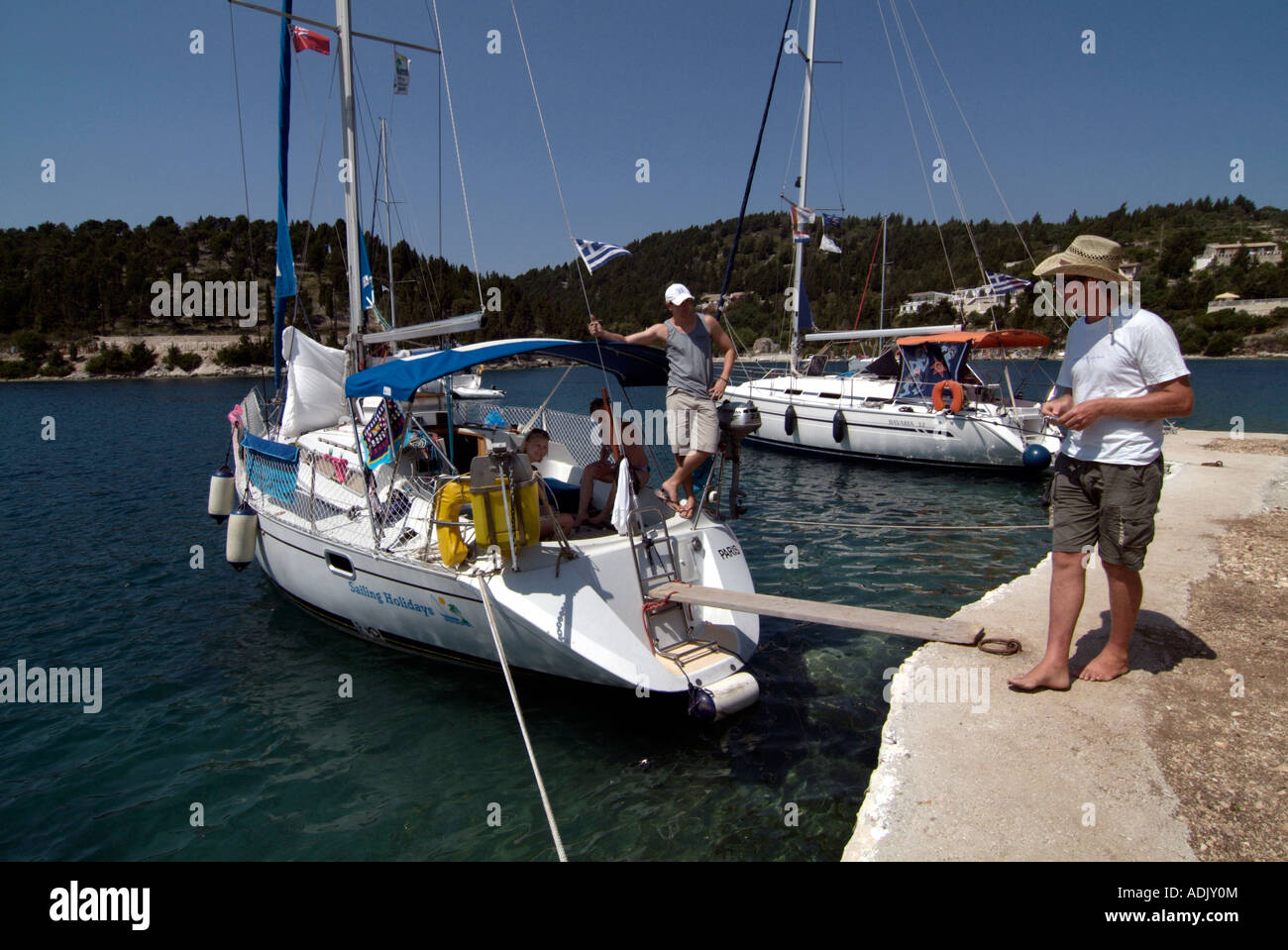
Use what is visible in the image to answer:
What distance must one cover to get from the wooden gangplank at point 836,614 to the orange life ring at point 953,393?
49.4ft

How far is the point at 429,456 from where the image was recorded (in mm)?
8469

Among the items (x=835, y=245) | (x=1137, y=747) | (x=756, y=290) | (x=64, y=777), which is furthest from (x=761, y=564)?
(x=756, y=290)

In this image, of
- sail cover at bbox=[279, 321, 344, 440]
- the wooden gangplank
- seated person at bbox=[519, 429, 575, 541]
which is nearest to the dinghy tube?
the wooden gangplank

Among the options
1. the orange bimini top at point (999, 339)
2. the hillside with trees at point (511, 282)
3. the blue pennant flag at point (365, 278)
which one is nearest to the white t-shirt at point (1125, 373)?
the blue pennant flag at point (365, 278)

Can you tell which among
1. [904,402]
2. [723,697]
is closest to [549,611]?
[723,697]

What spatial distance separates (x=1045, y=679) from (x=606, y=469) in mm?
4335

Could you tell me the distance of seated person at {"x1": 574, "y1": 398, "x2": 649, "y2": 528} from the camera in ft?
23.4

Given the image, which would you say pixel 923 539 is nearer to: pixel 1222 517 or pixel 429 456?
pixel 1222 517

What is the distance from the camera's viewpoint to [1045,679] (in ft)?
15.7

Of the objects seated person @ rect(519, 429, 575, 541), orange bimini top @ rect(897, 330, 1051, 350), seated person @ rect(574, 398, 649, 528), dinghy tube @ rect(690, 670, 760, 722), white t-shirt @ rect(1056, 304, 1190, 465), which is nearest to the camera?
white t-shirt @ rect(1056, 304, 1190, 465)

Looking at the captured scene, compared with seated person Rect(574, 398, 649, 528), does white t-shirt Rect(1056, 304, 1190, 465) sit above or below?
above

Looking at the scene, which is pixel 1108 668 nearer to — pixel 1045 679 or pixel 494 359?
pixel 1045 679

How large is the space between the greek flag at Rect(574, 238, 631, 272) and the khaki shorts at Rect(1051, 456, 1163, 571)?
3910 millimetres

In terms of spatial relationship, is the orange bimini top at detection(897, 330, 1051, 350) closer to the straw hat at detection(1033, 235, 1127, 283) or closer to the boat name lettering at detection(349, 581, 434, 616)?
the straw hat at detection(1033, 235, 1127, 283)
